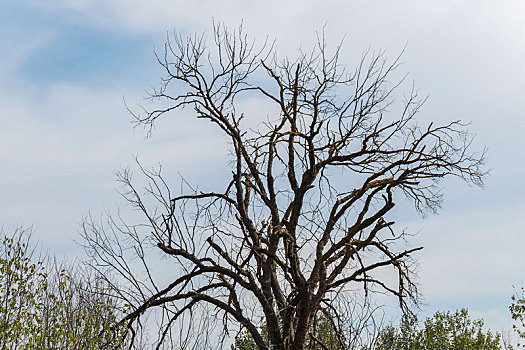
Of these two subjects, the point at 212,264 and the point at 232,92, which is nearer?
the point at 212,264

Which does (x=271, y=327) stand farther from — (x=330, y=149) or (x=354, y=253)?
(x=330, y=149)

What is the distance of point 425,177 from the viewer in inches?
583

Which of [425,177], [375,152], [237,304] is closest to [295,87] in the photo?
[375,152]

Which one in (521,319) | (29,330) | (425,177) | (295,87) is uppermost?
(295,87)

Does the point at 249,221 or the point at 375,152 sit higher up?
the point at 375,152

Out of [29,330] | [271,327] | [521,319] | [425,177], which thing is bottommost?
[29,330]

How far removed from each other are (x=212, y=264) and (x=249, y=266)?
0.79 metres

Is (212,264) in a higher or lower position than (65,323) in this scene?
higher

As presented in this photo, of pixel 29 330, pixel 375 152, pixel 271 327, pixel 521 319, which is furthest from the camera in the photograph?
pixel 521 319

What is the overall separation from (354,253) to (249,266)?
2.24m

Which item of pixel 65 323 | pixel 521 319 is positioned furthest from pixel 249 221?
pixel 521 319

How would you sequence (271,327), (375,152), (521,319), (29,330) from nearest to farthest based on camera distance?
1. (29,330)
2. (271,327)
3. (375,152)
4. (521,319)

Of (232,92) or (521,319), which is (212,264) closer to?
(232,92)

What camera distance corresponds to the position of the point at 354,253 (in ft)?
45.5
